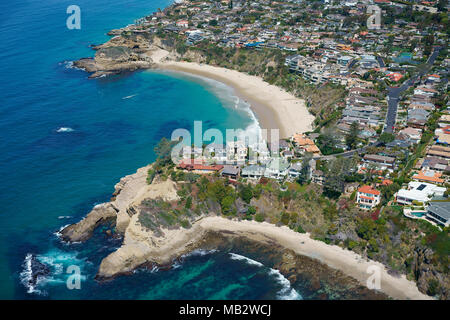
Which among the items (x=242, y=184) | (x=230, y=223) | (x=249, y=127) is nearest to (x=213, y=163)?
(x=242, y=184)

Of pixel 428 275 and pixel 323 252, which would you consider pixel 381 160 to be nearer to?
pixel 323 252

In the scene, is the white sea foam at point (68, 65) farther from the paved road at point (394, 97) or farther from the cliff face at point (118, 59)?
the paved road at point (394, 97)

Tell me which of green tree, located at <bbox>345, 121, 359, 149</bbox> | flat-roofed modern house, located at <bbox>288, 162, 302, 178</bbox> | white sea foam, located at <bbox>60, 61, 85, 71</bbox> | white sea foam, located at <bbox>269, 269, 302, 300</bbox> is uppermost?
white sea foam, located at <bbox>60, 61, 85, 71</bbox>

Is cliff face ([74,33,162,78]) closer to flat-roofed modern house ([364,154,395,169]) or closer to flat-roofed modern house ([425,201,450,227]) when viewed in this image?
flat-roofed modern house ([364,154,395,169])

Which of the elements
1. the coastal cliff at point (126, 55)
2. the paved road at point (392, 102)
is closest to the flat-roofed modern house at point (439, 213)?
the paved road at point (392, 102)

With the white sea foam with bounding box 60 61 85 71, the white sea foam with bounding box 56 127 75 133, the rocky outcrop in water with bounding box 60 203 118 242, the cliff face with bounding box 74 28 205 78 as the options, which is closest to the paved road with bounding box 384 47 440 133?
the rocky outcrop in water with bounding box 60 203 118 242

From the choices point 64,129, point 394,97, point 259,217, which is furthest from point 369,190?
point 64,129
